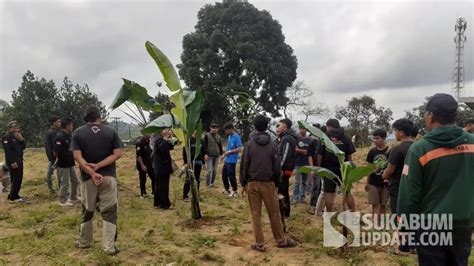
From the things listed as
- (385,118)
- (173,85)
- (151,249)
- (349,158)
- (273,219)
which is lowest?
(151,249)

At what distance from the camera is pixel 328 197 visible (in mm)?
5828

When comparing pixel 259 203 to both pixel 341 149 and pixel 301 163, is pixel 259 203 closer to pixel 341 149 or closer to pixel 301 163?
pixel 341 149

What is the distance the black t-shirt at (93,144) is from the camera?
15.6ft

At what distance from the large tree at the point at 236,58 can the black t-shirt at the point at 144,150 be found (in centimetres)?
1522

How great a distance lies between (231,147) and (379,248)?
4.43 m

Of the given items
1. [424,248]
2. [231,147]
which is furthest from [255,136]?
[231,147]

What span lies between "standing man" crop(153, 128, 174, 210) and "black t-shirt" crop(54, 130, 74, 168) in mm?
1710

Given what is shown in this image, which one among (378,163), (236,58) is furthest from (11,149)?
(236,58)

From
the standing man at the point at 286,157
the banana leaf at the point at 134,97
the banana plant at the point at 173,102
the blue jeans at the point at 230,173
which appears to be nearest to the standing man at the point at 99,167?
the banana plant at the point at 173,102

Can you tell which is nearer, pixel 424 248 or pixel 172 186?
pixel 424 248

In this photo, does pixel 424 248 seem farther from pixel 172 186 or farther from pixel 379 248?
pixel 172 186

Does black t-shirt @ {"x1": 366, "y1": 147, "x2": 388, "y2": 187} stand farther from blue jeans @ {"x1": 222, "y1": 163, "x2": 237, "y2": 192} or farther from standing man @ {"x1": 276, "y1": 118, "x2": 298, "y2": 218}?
blue jeans @ {"x1": 222, "y1": 163, "x2": 237, "y2": 192}

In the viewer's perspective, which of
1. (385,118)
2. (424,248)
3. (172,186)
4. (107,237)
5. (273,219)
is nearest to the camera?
(424,248)

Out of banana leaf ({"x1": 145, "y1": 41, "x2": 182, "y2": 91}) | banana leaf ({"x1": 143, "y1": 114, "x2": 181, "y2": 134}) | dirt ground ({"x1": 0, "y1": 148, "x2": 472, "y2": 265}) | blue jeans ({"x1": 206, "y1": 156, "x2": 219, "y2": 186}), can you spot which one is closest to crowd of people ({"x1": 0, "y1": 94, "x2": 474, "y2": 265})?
blue jeans ({"x1": 206, "y1": 156, "x2": 219, "y2": 186})
